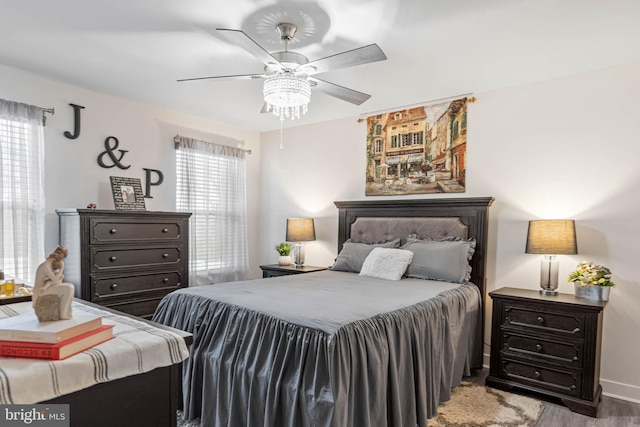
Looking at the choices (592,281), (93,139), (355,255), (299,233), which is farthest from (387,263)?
(93,139)

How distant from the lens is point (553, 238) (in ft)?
9.44

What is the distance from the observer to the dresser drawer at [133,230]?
3.22 m

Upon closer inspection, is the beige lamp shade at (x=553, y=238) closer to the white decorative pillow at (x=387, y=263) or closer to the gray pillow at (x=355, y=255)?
the white decorative pillow at (x=387, y=263)

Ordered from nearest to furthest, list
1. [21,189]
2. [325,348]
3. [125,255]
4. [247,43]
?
[325,348] → [247,43] → [21,189] → [125,255]

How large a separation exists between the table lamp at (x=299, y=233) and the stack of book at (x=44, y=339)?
11.9ft

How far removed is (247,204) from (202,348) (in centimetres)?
316

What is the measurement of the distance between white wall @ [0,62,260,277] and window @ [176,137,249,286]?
171 mm

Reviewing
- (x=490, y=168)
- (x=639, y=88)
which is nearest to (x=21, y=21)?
(x=490, y=168)

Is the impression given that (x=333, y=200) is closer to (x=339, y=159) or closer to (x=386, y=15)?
(x=339, y=159)

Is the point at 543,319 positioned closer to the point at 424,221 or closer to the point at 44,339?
the point at 424,221

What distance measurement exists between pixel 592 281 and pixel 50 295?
10.8ft

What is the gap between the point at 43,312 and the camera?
3.12ft

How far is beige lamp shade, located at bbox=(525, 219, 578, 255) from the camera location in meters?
2.83

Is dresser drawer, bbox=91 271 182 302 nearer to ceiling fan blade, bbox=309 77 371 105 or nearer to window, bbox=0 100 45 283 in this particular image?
window, bbox=0 100 45 283
